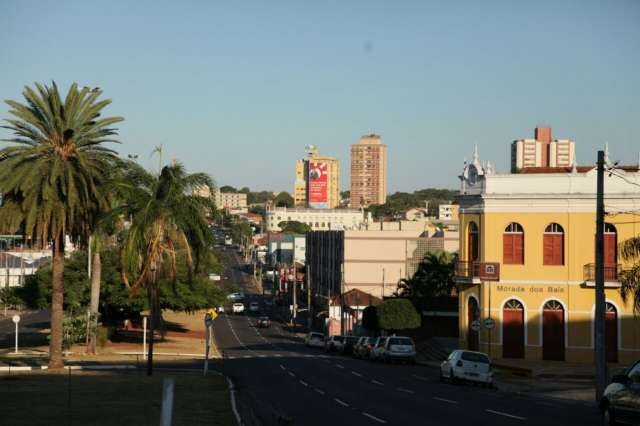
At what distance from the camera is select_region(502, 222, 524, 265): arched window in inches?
2149

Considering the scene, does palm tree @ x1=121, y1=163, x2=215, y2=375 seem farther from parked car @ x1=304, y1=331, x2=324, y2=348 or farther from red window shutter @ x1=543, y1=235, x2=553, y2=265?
parked car @ x1=304, y1=331, x2=324, y2=348

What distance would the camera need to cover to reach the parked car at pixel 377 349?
5873 cm

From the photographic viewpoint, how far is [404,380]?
41469mm

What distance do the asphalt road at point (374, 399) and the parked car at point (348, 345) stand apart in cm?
1369

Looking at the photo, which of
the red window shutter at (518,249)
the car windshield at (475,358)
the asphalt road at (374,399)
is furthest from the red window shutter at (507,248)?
the car windshield at (475,358)

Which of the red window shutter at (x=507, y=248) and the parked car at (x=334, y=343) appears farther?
the parked car at (x=334, y=343)

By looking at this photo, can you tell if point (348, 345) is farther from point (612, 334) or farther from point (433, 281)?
point (612, 334)

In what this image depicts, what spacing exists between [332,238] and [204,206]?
77.6 metres

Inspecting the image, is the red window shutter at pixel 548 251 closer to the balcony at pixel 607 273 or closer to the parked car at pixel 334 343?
the balcony at pixel 607 273

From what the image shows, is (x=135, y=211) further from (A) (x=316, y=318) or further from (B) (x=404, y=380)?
(A) (x=316, y=318)

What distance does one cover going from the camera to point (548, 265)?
2116 inches

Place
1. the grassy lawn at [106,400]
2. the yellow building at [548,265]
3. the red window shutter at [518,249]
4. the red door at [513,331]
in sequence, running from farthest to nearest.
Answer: the red window shutter at [518,249] → the red door at [513,331] → the yellow building at [548,265] → the grassy lawn at [106,400]

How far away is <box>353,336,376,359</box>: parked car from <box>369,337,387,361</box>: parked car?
71cm

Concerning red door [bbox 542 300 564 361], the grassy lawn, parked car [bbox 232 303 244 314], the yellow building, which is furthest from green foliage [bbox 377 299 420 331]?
parked car [bbox 232 303 244 314]
